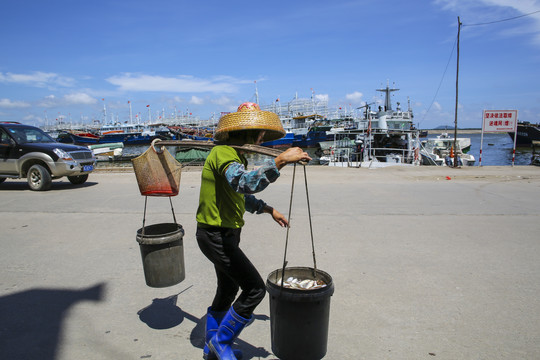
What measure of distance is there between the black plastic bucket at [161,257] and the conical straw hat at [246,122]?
1073 millimetres

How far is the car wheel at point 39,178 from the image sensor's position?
422 inches

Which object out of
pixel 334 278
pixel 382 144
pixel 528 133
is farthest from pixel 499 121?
pixel 528 133

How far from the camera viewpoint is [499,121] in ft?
56.5

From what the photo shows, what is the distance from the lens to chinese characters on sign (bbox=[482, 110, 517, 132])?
17.0 meters

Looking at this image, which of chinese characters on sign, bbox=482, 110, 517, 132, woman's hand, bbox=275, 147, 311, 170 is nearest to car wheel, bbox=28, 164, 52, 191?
woman's hand, bbox=275, 147, 311, 170

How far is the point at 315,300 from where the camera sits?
2.26m

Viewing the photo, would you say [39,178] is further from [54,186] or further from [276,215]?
[276,215]

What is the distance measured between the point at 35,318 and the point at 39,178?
908cm

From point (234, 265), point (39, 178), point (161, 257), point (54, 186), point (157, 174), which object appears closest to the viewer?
point (234, 265)

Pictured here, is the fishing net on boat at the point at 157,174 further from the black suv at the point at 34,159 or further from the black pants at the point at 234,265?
the black suv at the point at 34,159

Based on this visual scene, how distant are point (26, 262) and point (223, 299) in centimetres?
361

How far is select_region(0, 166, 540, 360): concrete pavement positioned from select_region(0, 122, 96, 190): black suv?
2.12 m

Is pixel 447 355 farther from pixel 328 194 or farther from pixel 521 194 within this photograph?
pixel 521 194

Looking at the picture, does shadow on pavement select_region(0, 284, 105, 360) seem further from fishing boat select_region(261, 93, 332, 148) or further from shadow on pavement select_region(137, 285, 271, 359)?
fishing boat select_region(261, 93, 332, 148)
